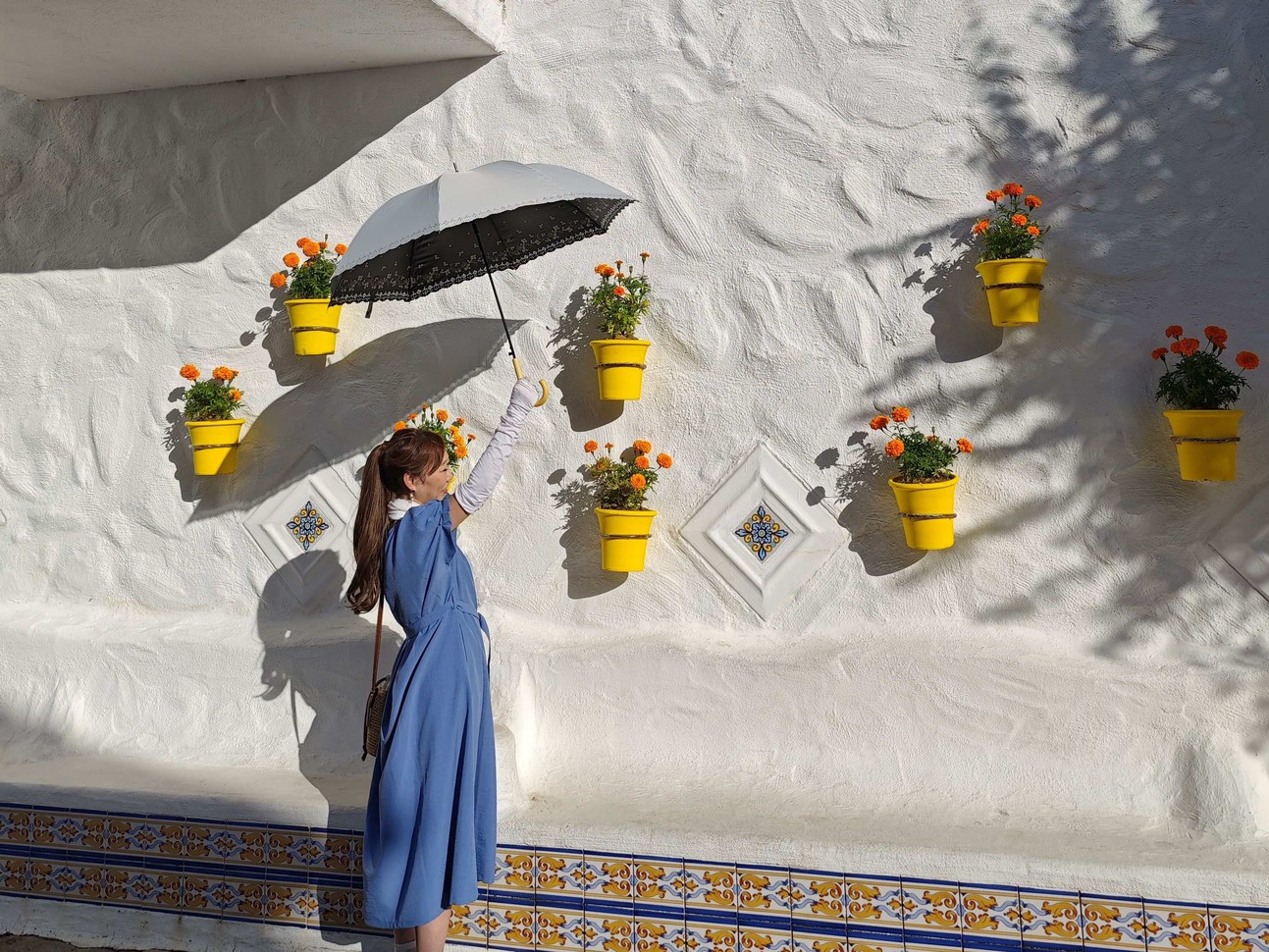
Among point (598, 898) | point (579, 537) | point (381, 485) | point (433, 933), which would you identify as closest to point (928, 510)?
point (579, 537)

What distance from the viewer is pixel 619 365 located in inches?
140

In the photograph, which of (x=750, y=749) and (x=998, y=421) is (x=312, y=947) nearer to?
(x=750, y=749)

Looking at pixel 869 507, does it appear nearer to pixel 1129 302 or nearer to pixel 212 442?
pixel 1129 302

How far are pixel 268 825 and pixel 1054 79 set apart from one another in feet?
10.9

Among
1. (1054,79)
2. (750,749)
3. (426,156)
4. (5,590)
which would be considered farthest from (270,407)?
(1054,79)

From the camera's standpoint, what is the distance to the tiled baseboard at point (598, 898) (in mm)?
2725

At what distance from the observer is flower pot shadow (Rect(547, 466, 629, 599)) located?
3.76m

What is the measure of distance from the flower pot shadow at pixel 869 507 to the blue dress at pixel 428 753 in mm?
1313

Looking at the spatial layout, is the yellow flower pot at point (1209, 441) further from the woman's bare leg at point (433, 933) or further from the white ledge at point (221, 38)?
the white ledge at point (221, 38)

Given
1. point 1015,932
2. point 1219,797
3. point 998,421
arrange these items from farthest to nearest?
1. point 998,421
2. point 1219,797
3. point 1015,932

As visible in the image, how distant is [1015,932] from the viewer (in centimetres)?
275

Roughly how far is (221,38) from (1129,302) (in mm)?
3120

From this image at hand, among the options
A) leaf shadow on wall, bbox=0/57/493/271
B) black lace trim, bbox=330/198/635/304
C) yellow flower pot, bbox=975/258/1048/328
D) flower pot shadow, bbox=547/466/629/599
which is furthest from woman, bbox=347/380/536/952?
leaf shadow on wall, bbox=0/57/493/271

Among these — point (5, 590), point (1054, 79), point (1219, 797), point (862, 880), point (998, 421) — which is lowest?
point (862, 880)
